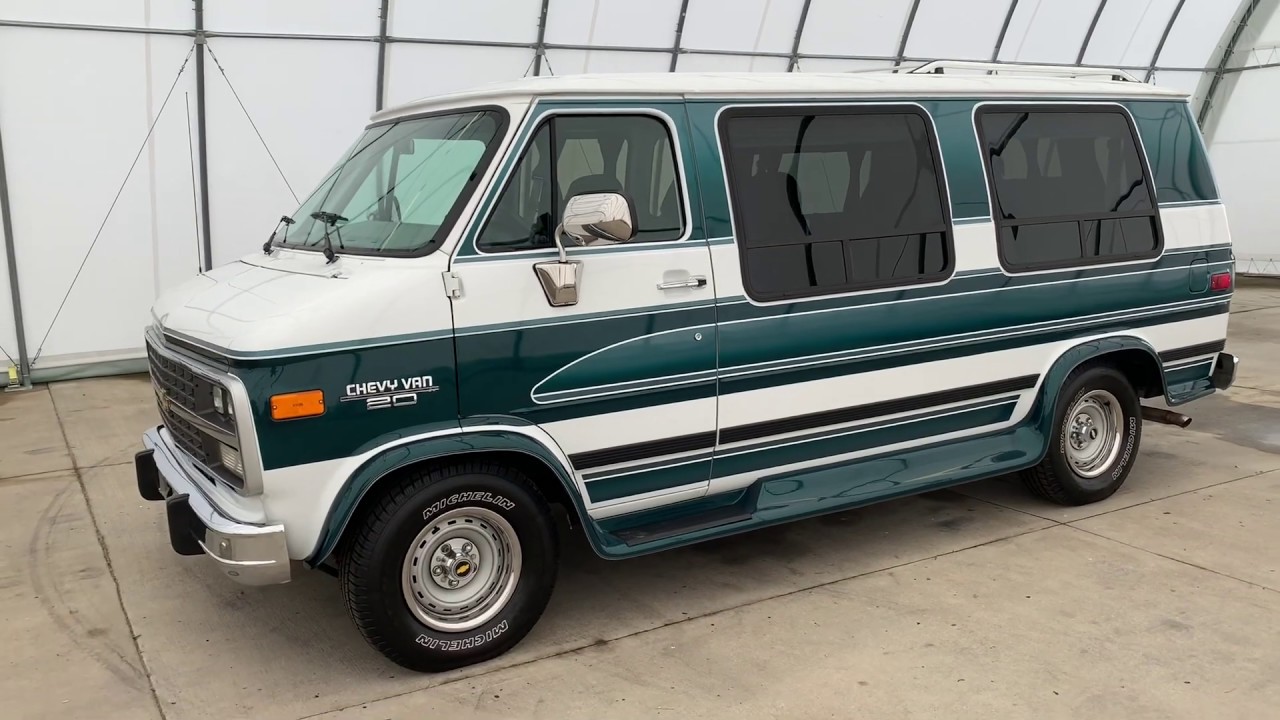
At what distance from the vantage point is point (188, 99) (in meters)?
10.4

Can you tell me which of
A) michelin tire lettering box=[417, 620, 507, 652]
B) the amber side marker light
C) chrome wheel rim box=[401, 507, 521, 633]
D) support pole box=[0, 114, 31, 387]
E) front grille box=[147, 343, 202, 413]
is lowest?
support pole box=[0, 114, 31, 387]

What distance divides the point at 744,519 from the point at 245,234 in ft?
26.2

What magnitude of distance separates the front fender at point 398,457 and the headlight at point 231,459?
1.23 ft

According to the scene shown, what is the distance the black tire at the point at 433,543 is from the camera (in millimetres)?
4031

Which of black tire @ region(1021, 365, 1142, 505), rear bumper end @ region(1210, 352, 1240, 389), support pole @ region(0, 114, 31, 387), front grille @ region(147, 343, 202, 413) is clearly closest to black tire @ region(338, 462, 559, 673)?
front grille @ region(147, 343, 202, 413)

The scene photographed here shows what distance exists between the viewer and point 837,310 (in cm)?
493

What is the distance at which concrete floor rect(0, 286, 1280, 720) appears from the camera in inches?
159

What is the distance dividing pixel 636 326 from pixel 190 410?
1.88m

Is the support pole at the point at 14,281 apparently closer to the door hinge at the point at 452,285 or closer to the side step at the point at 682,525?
the door hinge at the point at 452,285

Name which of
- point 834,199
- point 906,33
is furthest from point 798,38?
point 834,199

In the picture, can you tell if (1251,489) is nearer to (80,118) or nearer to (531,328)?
(531,328)

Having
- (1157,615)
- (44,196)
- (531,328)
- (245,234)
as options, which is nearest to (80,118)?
(44,196)

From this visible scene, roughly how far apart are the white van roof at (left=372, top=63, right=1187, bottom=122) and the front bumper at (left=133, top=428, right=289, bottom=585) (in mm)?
1983

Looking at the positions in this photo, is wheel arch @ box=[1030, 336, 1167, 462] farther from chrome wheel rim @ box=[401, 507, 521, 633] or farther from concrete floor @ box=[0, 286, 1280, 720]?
chrome wheel rim @ box=[401, 507, 521, 633]
